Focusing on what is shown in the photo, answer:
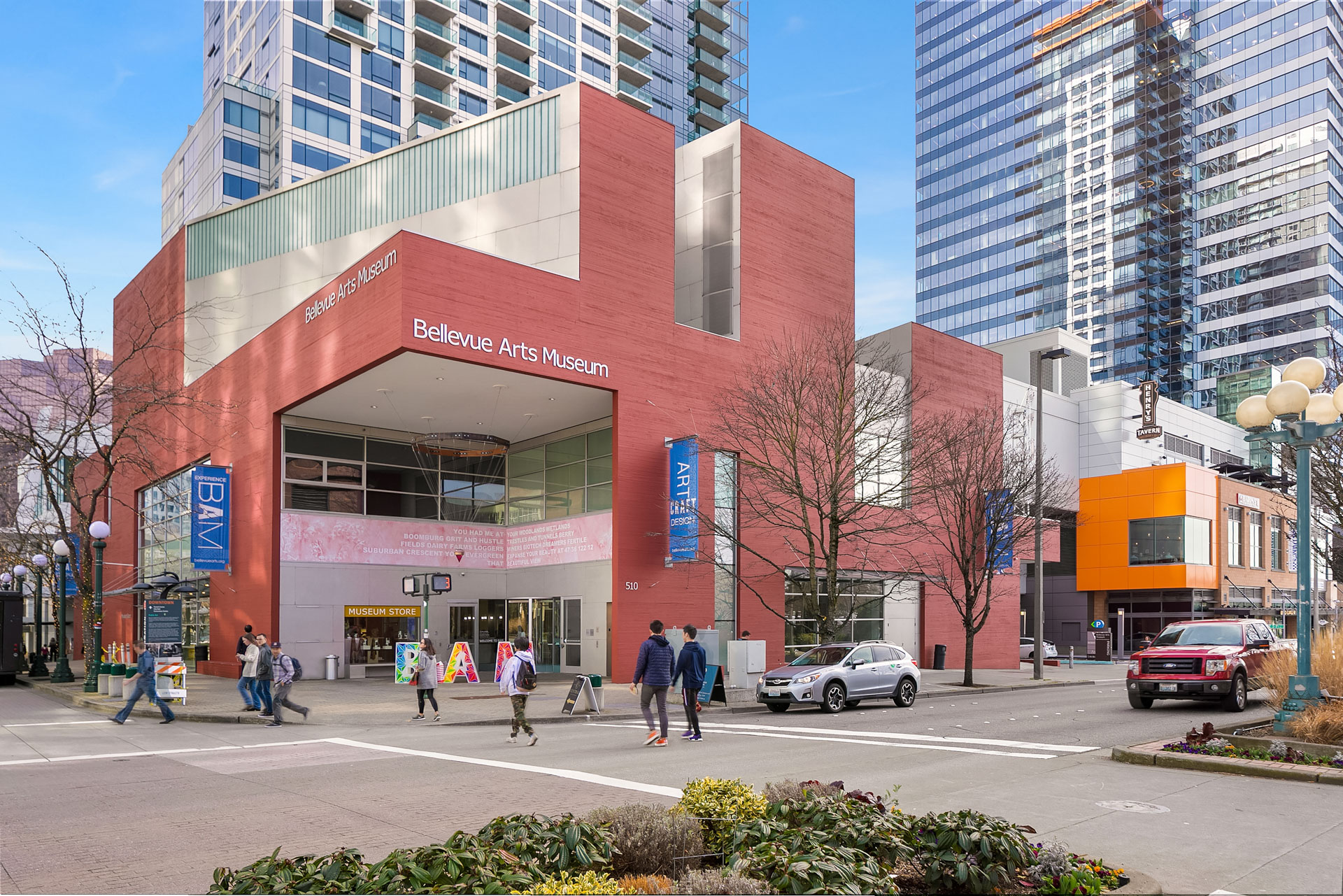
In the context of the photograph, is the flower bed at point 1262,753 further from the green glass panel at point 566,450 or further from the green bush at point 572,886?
the green glass panel at point 566,450

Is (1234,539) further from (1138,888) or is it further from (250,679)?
(1138,888)

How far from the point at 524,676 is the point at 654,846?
9465mm

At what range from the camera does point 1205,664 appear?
18469 millimetres

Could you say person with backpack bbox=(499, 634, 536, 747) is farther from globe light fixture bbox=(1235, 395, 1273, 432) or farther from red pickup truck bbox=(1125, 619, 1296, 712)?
red pickup truck bbox=(1125, 619, 1296, 712)

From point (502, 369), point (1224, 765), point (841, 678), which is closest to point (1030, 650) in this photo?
point (841, 678)

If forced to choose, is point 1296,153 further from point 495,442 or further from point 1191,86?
point 495,442

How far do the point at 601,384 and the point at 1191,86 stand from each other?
108514 millimetres

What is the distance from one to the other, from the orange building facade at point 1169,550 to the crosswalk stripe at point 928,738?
45829 millimetres

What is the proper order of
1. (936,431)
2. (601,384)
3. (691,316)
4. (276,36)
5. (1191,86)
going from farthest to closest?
(1191,86) < (276,36) < (691,316) < (936,431) < (601,384)

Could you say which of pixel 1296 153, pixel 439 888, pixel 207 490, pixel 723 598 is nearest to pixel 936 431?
pixel 723 598

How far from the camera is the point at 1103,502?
6300cm

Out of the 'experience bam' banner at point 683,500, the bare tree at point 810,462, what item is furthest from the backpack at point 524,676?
the 'experience bam' banner at point 683,500

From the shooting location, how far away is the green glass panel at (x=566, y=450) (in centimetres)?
3284

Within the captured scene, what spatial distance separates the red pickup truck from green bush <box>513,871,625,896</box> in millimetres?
16977
